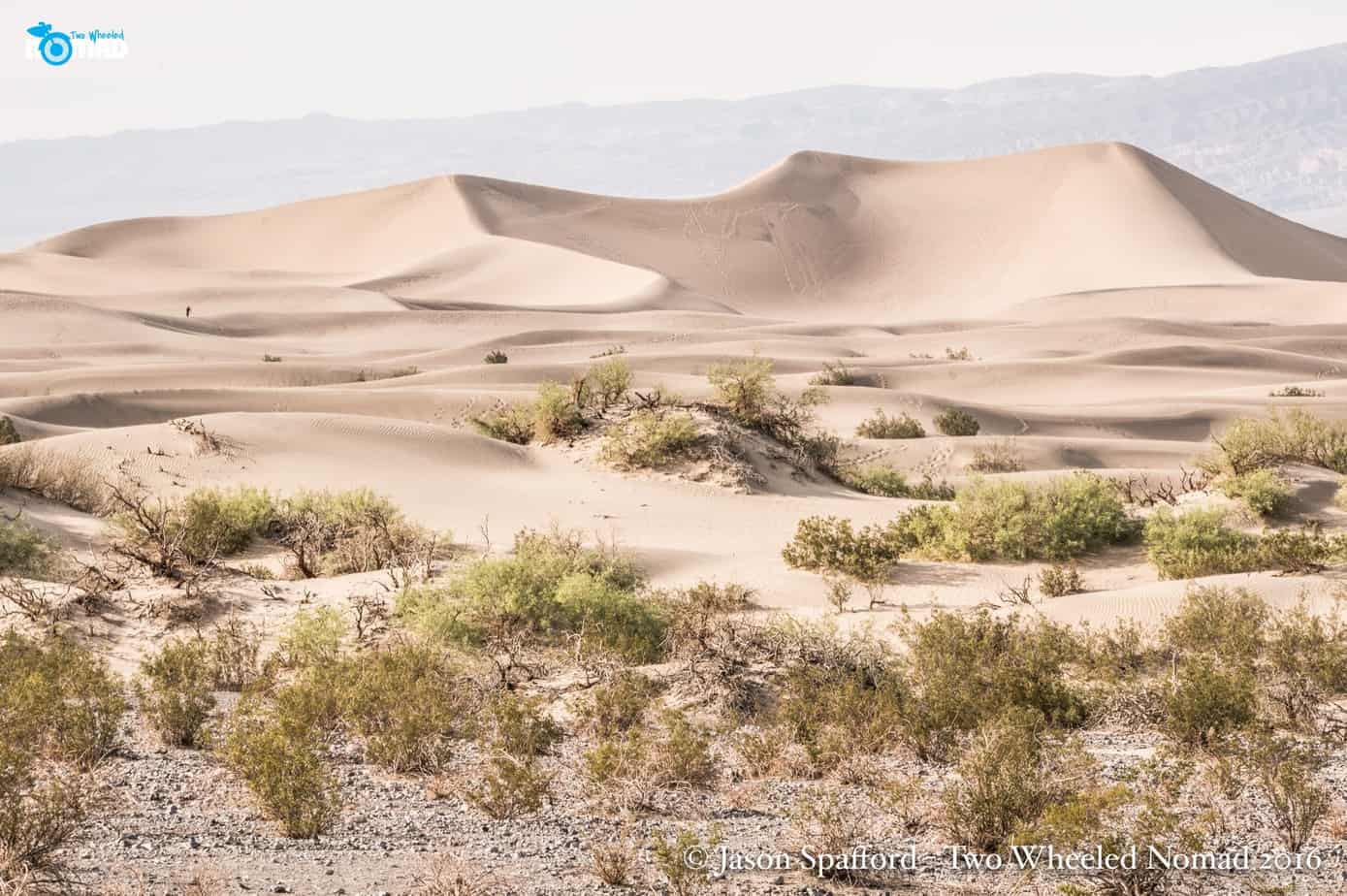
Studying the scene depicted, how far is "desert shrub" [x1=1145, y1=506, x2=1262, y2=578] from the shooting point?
40.8 feet

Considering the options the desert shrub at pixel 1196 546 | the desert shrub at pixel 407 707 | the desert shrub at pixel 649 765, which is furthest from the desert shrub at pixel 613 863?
the desert shrub at pixel 1196 546

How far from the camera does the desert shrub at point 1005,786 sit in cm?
629

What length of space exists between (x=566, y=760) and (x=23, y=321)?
44036 millimetres

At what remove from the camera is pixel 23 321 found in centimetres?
4600

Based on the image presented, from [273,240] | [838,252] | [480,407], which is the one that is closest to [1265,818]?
[480,407]

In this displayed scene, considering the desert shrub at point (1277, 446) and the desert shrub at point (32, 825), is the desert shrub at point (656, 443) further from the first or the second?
the desert shrub at point (32, 825)

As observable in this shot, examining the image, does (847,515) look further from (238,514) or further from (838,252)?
(838,252)

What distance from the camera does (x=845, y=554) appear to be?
13016mm

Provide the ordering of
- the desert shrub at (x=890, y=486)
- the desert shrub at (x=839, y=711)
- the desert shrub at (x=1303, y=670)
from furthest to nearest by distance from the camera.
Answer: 1. the desert shrub at (x=890, y=486)
2. the desert shrub at (x=1303, y=670)
3. the desert shrub at (x=839, y=711)

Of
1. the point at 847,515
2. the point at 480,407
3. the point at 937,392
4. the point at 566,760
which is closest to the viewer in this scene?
the point at 566,760

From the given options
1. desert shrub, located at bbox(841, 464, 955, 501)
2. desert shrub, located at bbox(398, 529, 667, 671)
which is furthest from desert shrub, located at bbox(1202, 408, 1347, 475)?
desert shrub, located at bbox(398, 529, 667, 671)

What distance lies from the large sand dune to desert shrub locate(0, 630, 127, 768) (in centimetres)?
584

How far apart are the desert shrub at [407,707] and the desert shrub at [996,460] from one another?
13.8 metres

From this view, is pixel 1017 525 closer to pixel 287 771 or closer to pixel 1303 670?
pixel 1303 670
